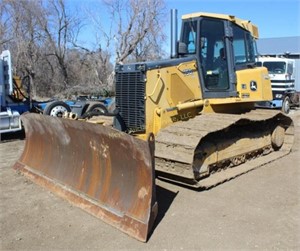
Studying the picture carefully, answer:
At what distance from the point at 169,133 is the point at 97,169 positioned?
124cm

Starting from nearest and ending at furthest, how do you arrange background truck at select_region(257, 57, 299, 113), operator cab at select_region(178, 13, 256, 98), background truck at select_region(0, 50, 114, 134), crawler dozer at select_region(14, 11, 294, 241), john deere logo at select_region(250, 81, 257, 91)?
crawler dozer at select_region(14, 11, 294, 241)
operator cab at select_region(178, 13, 256, 98)
john deere logo at select_region(250, 81, 257, 91)
background truck at select_region(0, 50, 114, 134)
background truck at select_region(257, 57, 299, 113)

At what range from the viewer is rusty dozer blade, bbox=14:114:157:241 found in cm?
426

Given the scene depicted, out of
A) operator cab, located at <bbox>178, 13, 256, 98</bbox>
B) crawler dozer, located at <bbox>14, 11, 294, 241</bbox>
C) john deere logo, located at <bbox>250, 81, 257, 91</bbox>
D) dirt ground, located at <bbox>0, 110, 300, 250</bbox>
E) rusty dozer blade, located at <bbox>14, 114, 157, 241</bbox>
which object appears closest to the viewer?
dirt ground, located at <bbox>0, 110, 300, 250</bbox>

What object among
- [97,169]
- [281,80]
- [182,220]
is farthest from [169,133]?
[281,80]

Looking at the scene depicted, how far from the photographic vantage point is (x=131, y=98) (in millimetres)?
6195

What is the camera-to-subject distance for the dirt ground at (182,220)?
3.93m

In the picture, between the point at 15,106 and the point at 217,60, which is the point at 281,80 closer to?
the point at 217,60

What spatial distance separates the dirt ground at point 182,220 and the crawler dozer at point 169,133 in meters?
0.19

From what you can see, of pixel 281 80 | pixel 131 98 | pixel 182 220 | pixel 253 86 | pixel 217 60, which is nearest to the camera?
pixel 182 220

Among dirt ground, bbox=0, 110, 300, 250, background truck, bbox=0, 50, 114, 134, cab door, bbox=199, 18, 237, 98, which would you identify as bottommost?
dirt ground, bbox=0, 110, 300, 250

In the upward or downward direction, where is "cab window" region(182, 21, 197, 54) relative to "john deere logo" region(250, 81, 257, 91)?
upward

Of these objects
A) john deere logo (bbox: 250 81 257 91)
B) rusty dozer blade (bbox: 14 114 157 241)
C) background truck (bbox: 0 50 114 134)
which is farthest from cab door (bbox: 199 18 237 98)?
background truck (bbox: 0 50 114 134)

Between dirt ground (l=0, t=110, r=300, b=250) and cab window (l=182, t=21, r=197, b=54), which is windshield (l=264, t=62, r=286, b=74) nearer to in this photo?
cab window (l=182, t=21, r=197, b=54)

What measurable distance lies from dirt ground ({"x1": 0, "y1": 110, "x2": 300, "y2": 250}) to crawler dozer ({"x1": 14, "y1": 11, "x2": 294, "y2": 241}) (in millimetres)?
186
